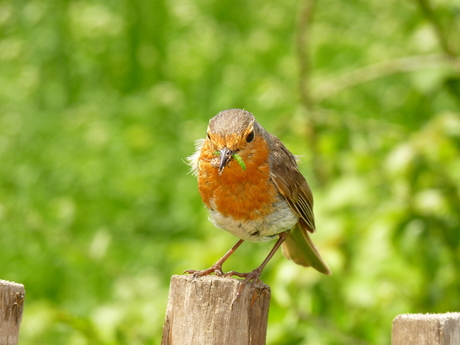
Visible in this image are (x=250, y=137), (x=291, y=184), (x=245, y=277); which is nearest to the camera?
(x=245, y=277)

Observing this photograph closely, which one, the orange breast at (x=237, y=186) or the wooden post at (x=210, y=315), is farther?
the orange breast at (x=237, y=186)

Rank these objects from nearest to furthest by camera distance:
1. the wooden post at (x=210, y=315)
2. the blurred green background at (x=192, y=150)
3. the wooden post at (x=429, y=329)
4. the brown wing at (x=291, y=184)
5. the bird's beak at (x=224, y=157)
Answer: the wooden post at (x=429, y=329)
the wooden post at (x=210, y=315)
the bird's beak at (x=224, y=157)
the brown wing at (x=291, y=184)
the blurred green background at (x=192, y=150)

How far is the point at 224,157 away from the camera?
3.25m

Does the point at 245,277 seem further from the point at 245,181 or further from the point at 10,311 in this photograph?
the point at 10,311

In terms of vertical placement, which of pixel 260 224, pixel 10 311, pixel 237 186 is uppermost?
pixel 237 186

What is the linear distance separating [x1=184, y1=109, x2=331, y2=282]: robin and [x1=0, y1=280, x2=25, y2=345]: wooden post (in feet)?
3.21

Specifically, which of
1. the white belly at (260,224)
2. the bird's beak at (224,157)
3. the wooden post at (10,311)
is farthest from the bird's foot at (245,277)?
the wooden post at (10,311)

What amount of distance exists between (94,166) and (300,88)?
254 cm

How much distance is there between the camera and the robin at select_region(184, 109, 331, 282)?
333 centimetres

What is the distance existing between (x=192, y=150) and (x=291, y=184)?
11.4ft

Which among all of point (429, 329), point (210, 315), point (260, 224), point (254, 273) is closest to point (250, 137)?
point (260, 224)

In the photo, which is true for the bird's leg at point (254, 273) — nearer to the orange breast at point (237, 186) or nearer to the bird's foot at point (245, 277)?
the bird's foot at point (245, 277)

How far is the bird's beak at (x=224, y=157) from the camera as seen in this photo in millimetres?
3200

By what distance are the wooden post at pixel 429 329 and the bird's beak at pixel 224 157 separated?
1164 millimetres
